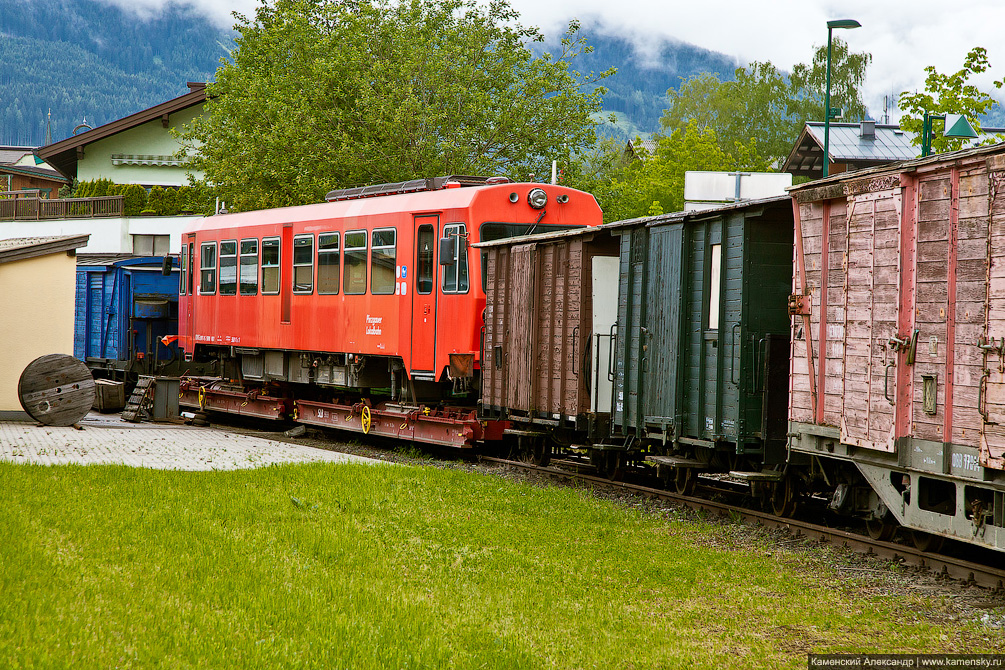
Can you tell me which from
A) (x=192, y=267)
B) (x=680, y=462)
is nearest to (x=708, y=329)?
(x=680, y=462)

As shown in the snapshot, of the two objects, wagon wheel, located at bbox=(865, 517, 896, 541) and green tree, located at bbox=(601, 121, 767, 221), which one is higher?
green tree, located at bbox=(601, 121, 767, 221)

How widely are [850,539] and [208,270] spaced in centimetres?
1513

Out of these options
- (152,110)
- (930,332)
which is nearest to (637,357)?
(930,332)

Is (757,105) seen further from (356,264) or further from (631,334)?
(631,334)

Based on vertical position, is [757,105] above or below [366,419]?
above

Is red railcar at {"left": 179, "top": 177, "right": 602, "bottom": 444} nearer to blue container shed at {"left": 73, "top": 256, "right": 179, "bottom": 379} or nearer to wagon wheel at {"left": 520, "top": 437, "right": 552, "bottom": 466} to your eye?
wagon wheel at {"left": 520, "top": 437, "right": 552, "bottom": 466}

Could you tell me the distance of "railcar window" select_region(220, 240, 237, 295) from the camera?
1972 cm

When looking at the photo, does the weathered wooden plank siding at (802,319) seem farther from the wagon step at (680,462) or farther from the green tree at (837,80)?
the green tree at (837,80)

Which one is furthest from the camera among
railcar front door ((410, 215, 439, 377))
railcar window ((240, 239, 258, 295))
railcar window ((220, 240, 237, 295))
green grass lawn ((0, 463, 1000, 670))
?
railcar window ((220, 240, 237, 295))

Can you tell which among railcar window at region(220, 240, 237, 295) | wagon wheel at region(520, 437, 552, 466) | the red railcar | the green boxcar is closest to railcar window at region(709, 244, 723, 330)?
the green boxcar

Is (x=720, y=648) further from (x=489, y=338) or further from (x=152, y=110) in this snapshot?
(x=152, y=110)

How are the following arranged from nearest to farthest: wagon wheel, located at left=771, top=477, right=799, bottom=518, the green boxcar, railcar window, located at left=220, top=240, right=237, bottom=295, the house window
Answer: the green boxcar < wagon wheel, located at left=771, top=477, right=799, bottom=518 < railcar window, located at left=220, top=240, right=237, bottom=295 < the house window

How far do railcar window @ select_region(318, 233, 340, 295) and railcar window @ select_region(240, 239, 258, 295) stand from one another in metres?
2.21

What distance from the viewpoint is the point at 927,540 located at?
8.41 metres
